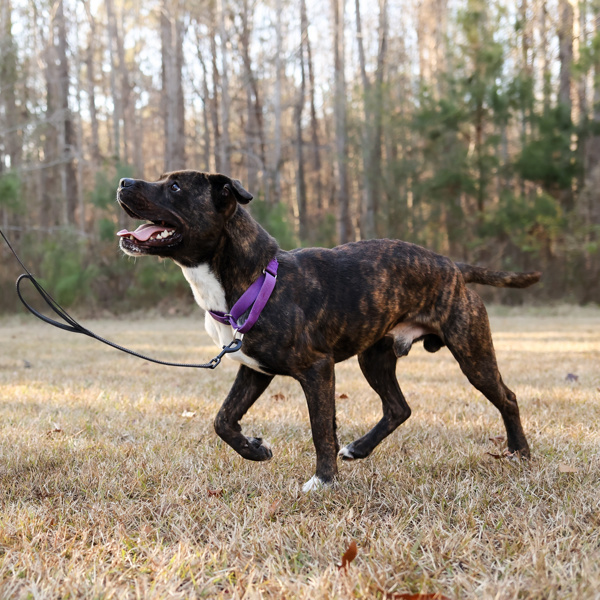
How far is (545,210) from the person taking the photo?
61.3 feet

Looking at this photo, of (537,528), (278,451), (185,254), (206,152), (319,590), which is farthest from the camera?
(206,152)

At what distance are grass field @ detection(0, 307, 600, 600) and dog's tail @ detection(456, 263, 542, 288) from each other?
1.01 m

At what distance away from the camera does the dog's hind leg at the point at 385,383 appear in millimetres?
3697

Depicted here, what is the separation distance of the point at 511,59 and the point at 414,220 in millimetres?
5837

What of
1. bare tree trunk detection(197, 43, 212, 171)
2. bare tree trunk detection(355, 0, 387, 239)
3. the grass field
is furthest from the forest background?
the grass field

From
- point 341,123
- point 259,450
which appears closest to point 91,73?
point 341,123

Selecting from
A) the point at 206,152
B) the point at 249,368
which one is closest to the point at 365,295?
the point at 249,368

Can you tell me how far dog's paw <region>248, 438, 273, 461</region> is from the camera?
335cm

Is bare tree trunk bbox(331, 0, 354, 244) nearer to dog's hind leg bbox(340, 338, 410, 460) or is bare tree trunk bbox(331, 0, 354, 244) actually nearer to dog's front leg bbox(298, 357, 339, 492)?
dog's hind leg bbox(340, 338, 410, 460)

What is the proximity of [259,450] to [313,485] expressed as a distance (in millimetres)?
472

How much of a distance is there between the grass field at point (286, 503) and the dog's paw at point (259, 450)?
6 cm

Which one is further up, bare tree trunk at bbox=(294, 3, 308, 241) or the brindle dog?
bare tree trunk at bbox=(294, 3, 308, 241)

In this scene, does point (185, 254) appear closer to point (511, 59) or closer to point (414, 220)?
point (414, 220)

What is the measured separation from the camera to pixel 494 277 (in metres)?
3.90
